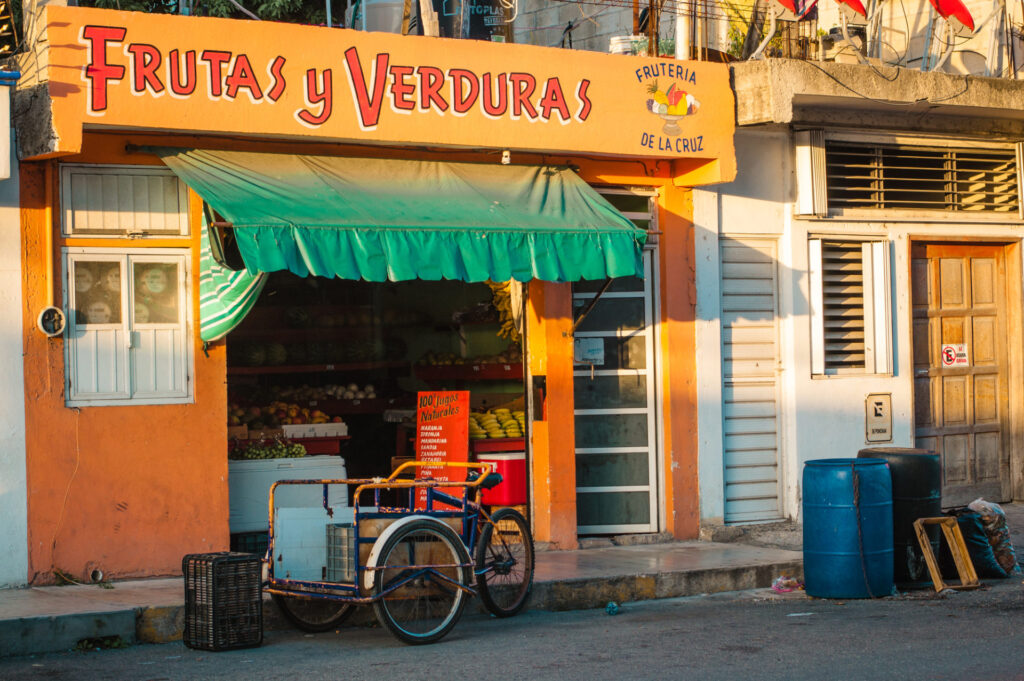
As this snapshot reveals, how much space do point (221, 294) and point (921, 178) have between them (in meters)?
7.06

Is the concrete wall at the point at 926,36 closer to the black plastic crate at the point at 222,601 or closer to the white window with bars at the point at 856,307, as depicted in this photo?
the white window with bars at the point at 856,307

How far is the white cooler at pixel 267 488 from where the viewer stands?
9773 mm

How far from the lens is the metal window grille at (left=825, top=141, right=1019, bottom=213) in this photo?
11.9 meters

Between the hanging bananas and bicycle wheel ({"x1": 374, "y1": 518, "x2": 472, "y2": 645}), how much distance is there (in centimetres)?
385

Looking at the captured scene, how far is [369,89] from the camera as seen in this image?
9.53 meters

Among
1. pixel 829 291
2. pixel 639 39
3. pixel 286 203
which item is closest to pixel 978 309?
pixel 829 291

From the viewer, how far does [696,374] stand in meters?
11.2

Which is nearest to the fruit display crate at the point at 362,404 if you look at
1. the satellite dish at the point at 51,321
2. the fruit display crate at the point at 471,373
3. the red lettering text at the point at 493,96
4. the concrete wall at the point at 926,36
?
the fruit display crate at the point at 471,373

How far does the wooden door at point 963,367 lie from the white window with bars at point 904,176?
1.57 feet

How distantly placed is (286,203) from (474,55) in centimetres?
212

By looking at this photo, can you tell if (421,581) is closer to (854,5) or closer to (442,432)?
(442,432)

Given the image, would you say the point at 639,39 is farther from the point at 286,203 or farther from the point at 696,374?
the point at 286,203

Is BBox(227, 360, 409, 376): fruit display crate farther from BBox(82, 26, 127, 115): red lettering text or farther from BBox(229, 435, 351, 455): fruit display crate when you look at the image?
BBox(82, 26, 127, 115): red lettering text

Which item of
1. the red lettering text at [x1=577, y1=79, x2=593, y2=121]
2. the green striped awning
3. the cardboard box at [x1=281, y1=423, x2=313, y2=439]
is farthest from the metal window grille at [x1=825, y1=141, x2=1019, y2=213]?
the green striped awning
